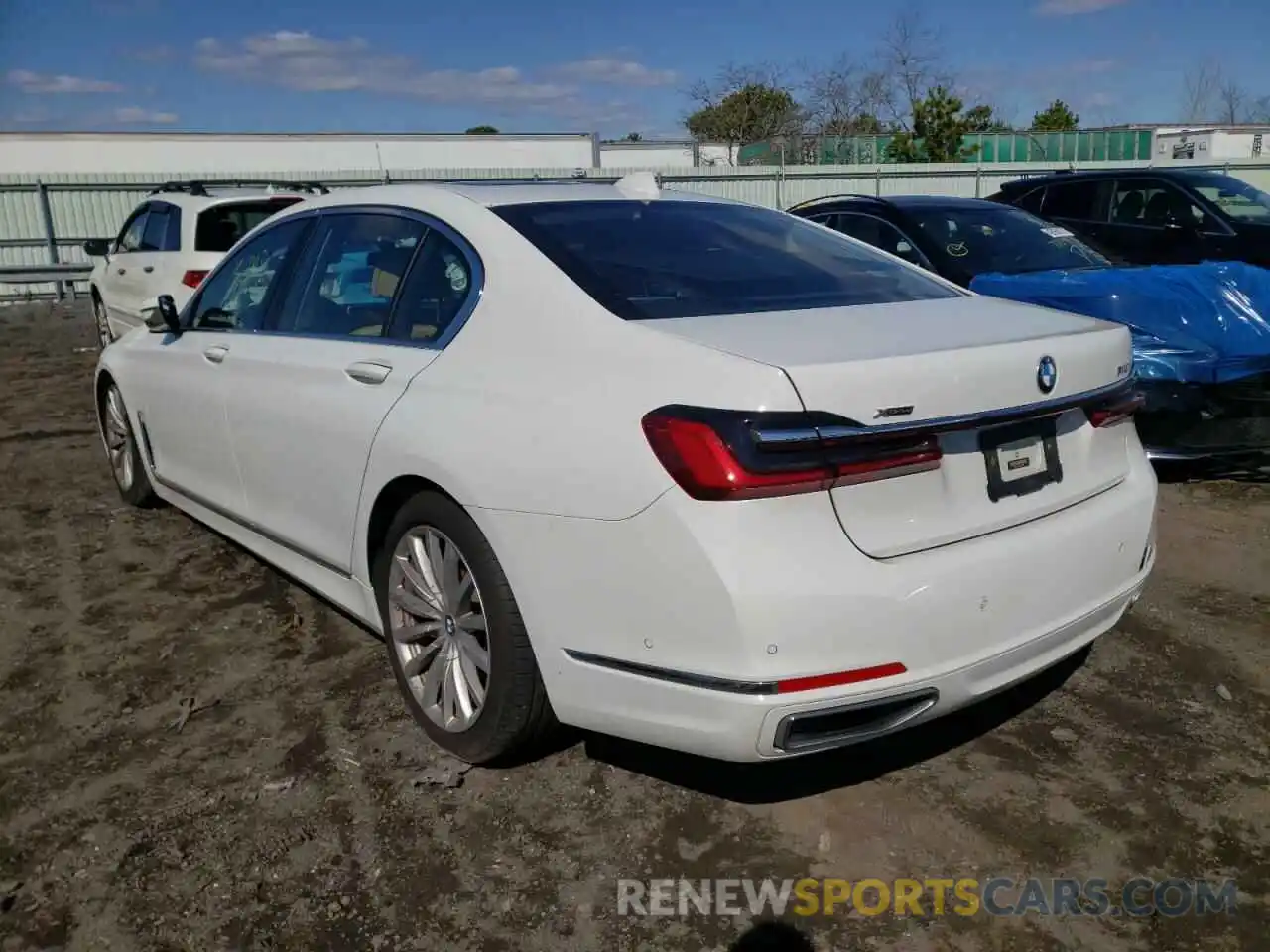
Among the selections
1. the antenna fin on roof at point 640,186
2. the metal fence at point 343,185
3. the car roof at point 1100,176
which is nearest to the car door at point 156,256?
the antenna fin on roof at point 640,186

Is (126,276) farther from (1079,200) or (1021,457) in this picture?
(1021,457)

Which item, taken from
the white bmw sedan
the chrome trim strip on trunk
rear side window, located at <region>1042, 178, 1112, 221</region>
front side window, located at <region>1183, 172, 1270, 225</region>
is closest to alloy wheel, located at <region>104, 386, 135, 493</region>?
the white bmw sedan

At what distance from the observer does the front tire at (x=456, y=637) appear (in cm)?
263

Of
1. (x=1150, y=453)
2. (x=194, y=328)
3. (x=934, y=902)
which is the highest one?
(x=194, y=328)

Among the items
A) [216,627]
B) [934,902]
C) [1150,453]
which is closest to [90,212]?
[216,627]

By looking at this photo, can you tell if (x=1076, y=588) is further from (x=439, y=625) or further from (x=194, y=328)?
(x=194, y=328)

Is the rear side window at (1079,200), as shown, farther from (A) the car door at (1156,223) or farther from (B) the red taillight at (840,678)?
(B) the red taillight at (840,678)

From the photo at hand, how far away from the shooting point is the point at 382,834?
2.65 m

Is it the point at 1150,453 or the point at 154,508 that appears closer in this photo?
the point at 1150,453

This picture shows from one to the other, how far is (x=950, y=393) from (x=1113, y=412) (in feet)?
2.49

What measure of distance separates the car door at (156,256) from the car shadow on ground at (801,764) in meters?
7.17

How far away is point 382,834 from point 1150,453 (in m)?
3.86

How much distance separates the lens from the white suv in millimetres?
8641

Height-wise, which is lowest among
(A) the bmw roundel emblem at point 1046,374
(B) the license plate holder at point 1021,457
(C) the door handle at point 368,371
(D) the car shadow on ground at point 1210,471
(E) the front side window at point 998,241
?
(D) the car shadow on ground at point 1210,471
